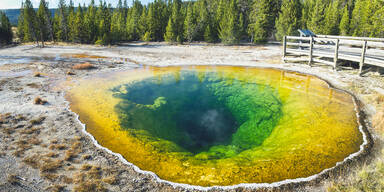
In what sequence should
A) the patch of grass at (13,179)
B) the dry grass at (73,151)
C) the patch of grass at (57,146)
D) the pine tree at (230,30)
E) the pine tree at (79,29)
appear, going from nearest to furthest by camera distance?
the patch of grass at (13,179)
the dry grass at (73,151)
the patch of grass at (57,146)
the pine tree at (230,30)
the pine tree at (79,29)

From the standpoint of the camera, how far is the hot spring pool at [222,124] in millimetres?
8070

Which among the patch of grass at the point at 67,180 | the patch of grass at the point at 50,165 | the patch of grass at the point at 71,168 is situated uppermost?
the patch of grass at the point at 50,165

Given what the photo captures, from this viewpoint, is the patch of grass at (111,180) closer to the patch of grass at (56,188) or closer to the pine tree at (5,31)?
the patch of grass at (56,188)

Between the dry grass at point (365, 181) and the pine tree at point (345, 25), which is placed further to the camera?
the pine tree at point (345, 25)

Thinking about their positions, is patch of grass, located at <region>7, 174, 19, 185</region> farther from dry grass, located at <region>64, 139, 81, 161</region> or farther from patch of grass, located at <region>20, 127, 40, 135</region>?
patch of grass, located at <region>20, 127, 40, 135</region>

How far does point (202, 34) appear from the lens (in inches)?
2136

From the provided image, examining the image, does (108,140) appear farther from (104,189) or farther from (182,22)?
(182,22)

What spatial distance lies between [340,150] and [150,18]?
177 ft

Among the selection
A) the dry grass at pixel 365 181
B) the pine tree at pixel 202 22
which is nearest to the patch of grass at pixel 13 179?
the dry grass at pixel 365 181

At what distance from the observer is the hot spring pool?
8070mm

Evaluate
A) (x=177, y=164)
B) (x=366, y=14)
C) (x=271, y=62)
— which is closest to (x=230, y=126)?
(x=177, y=164)

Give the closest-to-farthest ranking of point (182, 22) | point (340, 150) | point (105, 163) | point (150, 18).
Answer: point (105, 163), point (340, 150), point (182, 22), point (150, 18)

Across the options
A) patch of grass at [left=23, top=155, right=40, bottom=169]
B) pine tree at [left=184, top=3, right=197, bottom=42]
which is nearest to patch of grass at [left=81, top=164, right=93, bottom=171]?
patch of grass at [left=23, top=155, right=40, bottom=169]

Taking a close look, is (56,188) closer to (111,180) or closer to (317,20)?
(111,180)
